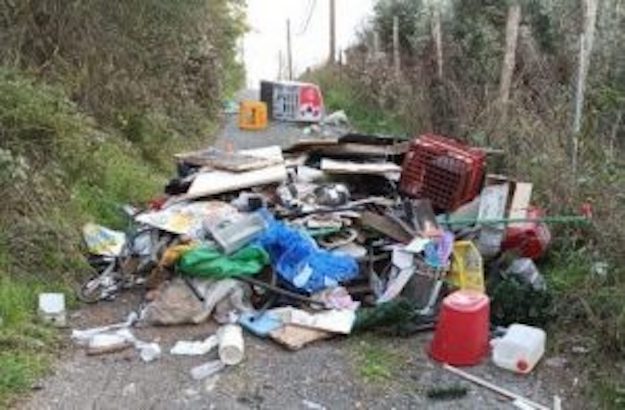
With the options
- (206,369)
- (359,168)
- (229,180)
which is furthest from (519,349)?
(229,180)

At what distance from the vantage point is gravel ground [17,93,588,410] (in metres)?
4.64

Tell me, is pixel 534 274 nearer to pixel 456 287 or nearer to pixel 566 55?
pixel 456 287

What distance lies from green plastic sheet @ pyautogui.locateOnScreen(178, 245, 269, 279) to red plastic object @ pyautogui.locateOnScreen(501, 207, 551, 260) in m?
1.89

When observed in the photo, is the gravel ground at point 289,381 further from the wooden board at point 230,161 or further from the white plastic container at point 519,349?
the wooden board at point 230,161

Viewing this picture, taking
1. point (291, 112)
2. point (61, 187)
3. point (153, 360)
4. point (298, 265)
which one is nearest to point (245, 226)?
point (298, 265)

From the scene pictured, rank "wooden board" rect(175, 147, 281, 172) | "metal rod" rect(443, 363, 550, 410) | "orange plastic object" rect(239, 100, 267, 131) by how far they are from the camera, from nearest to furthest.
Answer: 1. "metal rod" rect(443, 363, 550, 410)
2. "wooden board" rect(175, 147, 281, 172)
3. "orange plastic object" rect(239, 100, 267, 131)

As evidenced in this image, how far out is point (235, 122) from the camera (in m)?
16.9

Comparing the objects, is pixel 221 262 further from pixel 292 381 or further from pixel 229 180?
pixel 229 180

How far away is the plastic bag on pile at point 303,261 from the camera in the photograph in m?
5.87

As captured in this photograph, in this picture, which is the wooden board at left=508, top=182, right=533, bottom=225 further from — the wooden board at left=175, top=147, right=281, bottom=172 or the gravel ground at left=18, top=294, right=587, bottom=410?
the wooden board at left=175, top=147, right=281, bottom=172

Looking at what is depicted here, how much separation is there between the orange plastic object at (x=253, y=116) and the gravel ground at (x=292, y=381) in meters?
10.4

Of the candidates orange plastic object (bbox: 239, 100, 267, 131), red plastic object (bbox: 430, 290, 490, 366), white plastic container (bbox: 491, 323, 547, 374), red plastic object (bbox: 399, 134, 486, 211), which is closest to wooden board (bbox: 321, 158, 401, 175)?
red plastic object (bbox: 399, 134, 486, 211)

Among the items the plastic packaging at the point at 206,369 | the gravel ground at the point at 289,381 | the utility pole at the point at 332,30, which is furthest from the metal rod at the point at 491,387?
the utility pole at the point at 332,30

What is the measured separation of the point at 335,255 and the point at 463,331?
1362 mm
